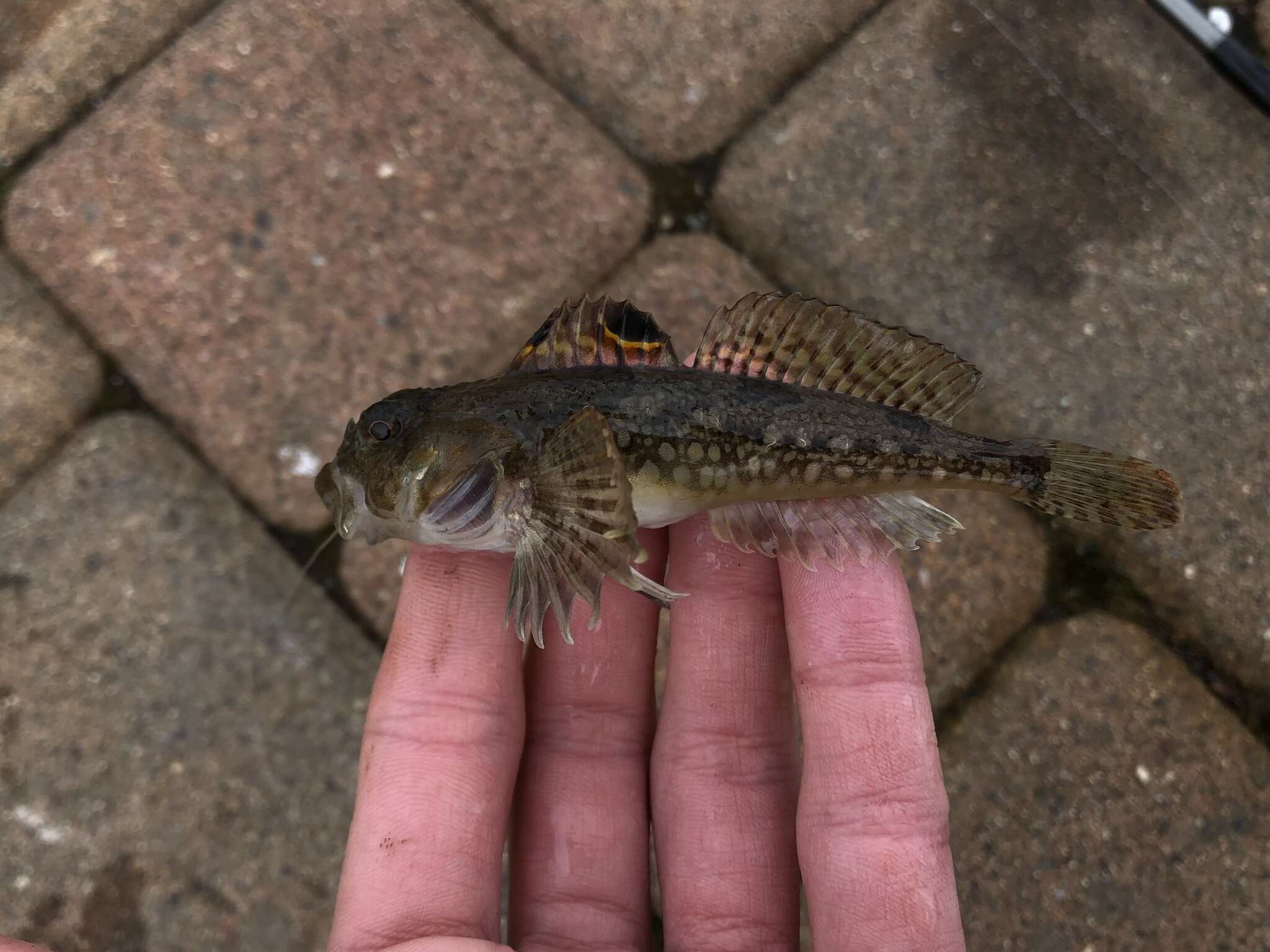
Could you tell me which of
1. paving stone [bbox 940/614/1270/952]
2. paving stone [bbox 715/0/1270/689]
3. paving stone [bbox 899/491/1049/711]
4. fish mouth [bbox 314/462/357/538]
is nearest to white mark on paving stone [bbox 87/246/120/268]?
fish mouth [bbox 314/462/357/538]

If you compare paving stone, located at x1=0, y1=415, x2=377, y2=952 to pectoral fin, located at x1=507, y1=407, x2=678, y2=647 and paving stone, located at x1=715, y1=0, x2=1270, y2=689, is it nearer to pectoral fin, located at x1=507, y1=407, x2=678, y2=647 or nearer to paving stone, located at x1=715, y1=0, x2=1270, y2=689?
pectoral fin, located at x1=507, y1=407, x2=678, y2=647

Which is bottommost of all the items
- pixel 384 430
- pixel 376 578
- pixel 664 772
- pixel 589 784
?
pixel 376 578

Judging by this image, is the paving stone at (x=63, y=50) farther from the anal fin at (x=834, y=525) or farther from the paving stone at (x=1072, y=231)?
the anal fin at (x=834, y=525)

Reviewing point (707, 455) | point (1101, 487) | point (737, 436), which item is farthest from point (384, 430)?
point (1101, 487)

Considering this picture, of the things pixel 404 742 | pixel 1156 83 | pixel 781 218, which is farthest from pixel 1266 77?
pixel 404 742

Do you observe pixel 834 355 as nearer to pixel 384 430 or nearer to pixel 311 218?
pixel 384 430

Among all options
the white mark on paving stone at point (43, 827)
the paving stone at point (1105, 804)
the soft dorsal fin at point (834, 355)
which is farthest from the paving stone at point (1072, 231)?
the white mark on paving stone at point (43, 827)
